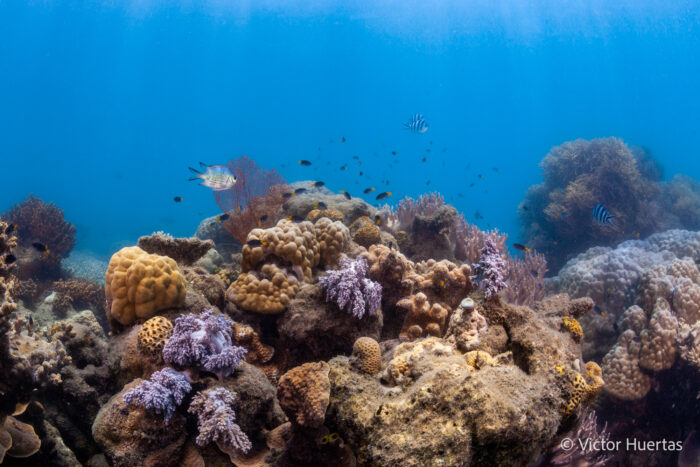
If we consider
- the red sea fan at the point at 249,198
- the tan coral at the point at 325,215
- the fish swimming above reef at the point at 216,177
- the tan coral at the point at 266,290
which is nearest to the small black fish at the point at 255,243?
the tan coral at the point at 266,290

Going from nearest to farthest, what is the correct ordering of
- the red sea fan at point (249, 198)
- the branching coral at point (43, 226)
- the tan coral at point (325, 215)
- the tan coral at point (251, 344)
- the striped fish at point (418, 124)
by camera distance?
the tan coral at point (251, 344), the tan coral at point (325, 215), the red sea fan at point (249, 198), the striped fish at point (418, 124), the branching coral at point (43, 226)

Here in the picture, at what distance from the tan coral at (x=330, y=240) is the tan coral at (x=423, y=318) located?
1502mm

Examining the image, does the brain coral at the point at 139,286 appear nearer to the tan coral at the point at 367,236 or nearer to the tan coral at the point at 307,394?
the tan coral at the point at 307,394

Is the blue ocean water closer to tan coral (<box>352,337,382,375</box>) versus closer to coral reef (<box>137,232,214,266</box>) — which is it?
coral reef (<box>137,232,214,266</box>)

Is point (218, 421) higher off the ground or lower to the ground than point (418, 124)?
lower

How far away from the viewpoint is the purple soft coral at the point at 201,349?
3213 millimetres

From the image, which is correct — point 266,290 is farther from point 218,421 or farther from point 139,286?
point 218,421

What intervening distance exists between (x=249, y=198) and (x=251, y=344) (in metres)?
6.86

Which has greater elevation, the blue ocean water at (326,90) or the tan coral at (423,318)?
the blue ocean water at (326,90)

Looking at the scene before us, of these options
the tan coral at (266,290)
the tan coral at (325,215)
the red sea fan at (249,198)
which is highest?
the red sea fan at (249,198)

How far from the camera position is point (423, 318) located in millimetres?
4434

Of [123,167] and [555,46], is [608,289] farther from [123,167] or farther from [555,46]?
[123,167]

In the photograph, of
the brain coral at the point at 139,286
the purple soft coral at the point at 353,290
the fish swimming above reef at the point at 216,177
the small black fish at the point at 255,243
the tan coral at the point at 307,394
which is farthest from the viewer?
the fish swimming above reef at the point at 216,177

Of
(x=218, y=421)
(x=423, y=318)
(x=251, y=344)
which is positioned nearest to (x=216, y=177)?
(x=251, y=344)
